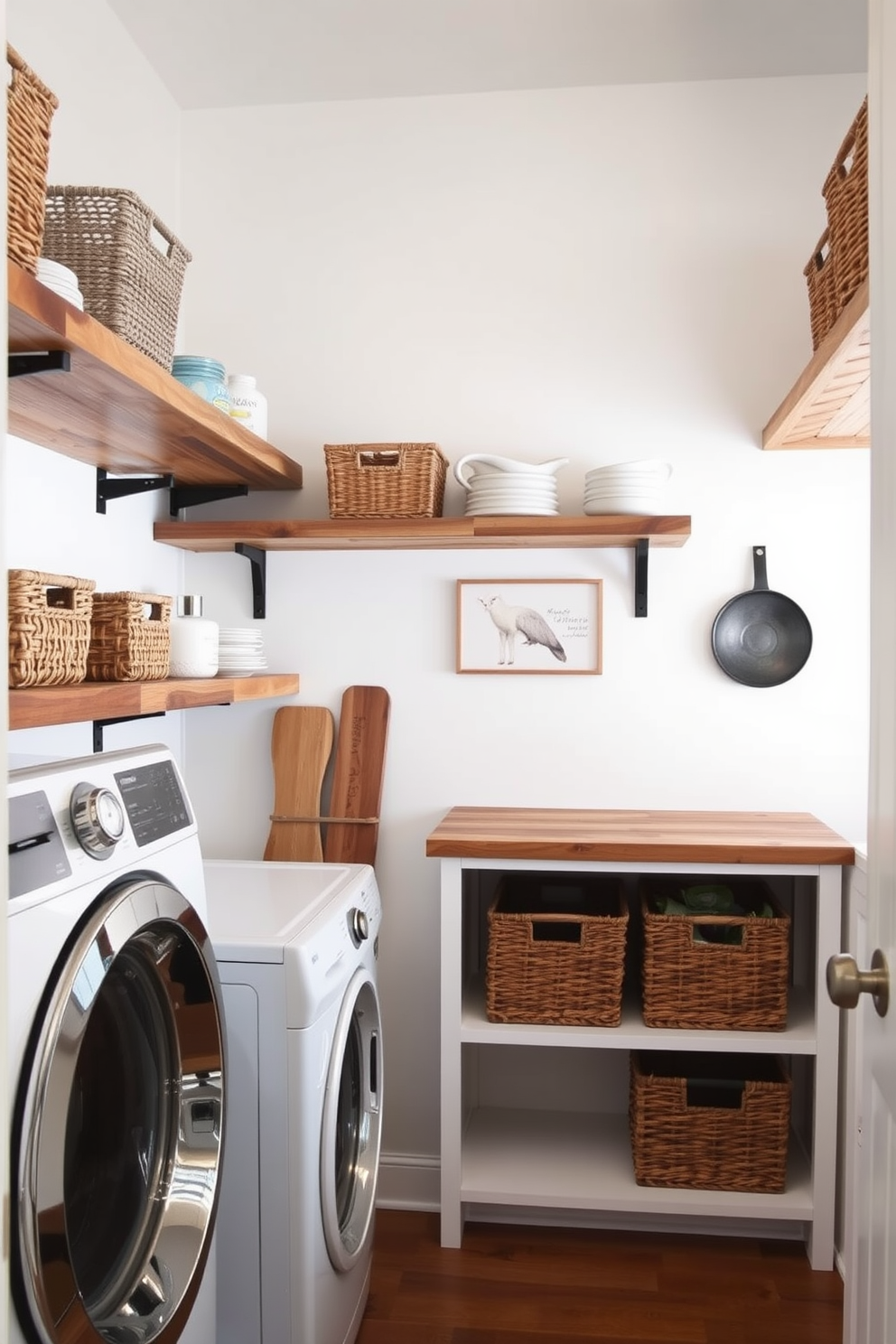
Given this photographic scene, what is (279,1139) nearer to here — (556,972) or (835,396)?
(556,972)

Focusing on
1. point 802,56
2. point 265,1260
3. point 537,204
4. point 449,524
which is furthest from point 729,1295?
point 802,56

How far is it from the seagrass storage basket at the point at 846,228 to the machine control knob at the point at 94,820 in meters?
1.36

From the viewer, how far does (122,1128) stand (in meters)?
1.35

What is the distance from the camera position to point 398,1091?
2.61 metres

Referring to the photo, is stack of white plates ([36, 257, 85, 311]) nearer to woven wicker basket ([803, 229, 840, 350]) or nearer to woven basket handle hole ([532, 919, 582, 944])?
woven wicker basket ([803, 229, 840, 350])

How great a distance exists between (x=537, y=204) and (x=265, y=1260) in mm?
2371

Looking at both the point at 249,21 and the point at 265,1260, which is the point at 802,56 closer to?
the point at 249,21

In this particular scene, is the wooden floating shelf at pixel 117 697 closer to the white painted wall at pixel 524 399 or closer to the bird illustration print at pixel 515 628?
the white painted wall at pixel 524 399

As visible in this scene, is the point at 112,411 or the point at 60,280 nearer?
the point at 60,280

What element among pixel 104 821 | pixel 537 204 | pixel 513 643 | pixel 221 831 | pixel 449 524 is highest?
pixel 537 204

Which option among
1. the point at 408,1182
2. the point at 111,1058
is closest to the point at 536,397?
the point at 111,1058

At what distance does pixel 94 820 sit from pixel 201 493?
1.48 m

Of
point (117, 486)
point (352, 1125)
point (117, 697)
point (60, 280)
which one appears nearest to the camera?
point (60, 280)

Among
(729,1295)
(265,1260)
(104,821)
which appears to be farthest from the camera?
(729,1295)
